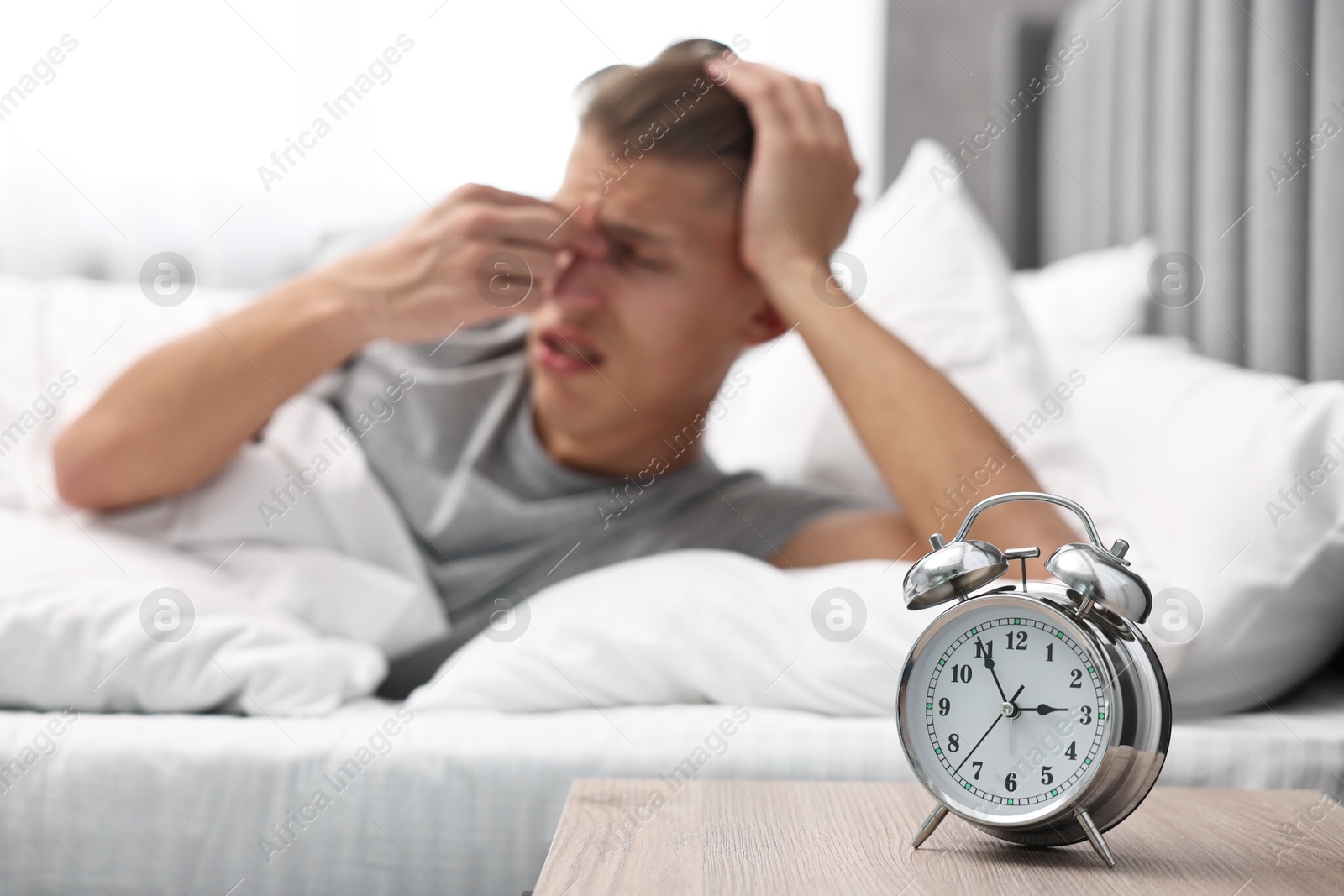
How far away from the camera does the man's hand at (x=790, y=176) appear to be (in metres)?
1.01

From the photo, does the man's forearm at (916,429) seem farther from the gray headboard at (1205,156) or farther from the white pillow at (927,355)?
the gray headboard at (1205,156)

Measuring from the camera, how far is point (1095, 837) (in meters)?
0.52

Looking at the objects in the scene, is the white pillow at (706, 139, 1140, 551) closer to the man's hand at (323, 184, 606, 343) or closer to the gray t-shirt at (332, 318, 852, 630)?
the gray t-shirt at (332, 318, 852, 630)

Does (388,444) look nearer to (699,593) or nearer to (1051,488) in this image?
(699,593)

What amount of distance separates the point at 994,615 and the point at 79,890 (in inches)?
25.6

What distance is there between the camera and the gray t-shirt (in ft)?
3.44

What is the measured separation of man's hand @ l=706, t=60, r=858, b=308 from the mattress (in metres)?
0.48

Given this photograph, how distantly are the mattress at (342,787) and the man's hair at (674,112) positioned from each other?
0.61 metres

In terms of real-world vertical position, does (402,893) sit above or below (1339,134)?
below

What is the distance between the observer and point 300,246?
162 cm

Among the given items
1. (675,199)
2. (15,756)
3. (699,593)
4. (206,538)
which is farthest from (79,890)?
(675,199)

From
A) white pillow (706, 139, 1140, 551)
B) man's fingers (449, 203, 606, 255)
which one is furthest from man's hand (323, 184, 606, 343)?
white pillow (706, 139, 1140, 551)

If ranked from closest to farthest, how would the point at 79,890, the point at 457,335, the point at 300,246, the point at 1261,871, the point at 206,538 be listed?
the point at 1261,871, the point at 79,890, the point at 206,538, the point at 457,335, the point at 300,246

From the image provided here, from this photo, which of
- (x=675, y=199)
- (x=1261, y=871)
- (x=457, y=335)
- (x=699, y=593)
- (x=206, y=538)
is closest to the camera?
(x=1261, y=871)
